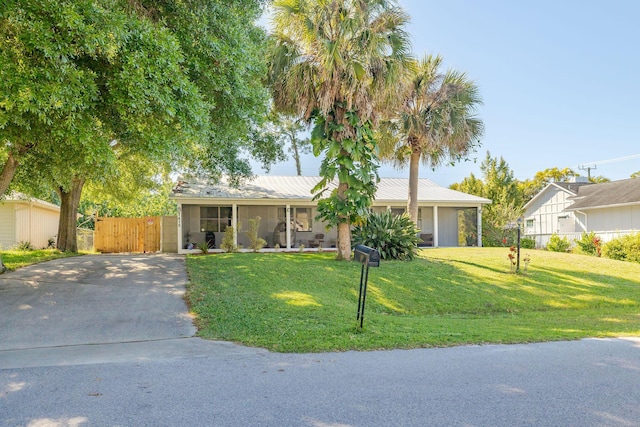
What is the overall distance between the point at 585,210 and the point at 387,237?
18.1 m

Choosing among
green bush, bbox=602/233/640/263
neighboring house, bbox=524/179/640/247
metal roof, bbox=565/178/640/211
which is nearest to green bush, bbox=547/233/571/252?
neighboring house, bbox=524/179/640/247

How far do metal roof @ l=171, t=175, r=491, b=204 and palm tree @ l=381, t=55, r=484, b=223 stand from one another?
15.1 feet

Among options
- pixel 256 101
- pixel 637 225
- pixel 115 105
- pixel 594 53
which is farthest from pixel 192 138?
pixel 637 225

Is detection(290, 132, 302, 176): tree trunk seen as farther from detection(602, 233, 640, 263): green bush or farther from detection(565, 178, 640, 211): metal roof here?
detection(602, 233, 640, 263): green bush

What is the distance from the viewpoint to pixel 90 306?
820 centimetres

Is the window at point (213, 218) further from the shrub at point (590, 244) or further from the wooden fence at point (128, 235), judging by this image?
the shrub at point (590, 244)

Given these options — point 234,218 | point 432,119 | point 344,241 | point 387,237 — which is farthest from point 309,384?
point 234,218

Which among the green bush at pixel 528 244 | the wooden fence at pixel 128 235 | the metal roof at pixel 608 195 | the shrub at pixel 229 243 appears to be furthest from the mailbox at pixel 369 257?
the metal roof at pixel 608 195

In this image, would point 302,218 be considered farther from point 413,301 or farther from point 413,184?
point 413,301

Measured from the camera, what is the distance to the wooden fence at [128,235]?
20312mm

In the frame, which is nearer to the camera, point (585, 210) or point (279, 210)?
Answer: point (279, 210)

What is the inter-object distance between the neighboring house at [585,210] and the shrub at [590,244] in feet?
3.27

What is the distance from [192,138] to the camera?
27.1ft

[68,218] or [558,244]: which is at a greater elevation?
[68,218]
